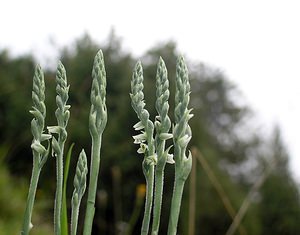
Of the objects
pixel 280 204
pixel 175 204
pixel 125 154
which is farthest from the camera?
pixel 280 204

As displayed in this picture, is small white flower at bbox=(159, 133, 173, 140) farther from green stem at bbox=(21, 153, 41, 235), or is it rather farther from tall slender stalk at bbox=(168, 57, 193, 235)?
green stem at bbox=(21, 153, 41, 235)

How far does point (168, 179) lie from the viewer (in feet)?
36.8

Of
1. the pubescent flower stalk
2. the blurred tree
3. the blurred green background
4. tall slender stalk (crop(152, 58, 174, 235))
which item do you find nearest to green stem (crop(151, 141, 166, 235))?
tall slender stalk (crop(152, 58, 174, 235))

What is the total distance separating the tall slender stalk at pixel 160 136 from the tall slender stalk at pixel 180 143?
2 centimetres

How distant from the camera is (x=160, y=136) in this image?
65 cm

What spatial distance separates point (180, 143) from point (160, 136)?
4 centimetres

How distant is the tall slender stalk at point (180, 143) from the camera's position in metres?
0.61

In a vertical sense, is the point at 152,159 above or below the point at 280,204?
below

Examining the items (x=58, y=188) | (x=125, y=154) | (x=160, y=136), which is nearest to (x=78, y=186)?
(x=58, y=188)

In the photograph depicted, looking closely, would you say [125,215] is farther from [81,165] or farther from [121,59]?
[81,165]

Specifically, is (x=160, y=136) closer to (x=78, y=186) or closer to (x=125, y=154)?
(x=78, y=186)

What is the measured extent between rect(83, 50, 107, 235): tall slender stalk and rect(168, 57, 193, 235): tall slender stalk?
102 millimetres

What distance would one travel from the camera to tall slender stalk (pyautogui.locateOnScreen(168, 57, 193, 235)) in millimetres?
614

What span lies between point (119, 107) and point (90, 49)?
8.18 feet
